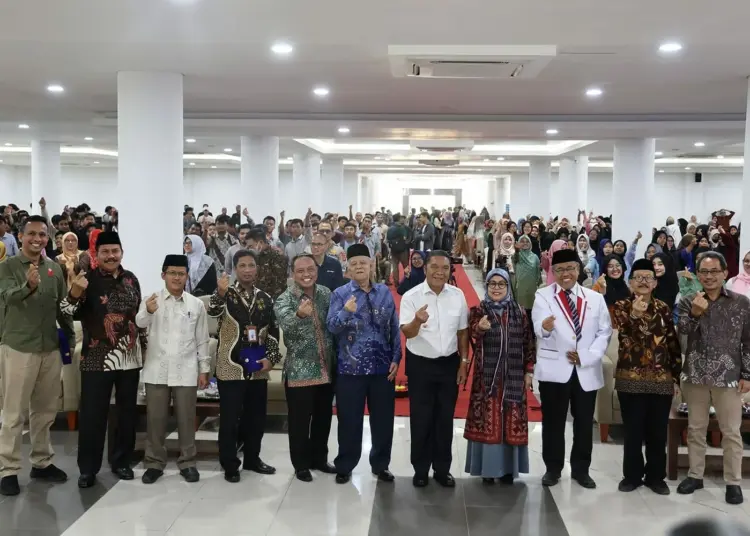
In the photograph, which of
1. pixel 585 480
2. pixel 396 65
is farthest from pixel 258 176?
pixel 585 480

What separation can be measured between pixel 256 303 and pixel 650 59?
15.2 feet

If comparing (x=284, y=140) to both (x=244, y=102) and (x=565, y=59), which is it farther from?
(x=565, y=59)

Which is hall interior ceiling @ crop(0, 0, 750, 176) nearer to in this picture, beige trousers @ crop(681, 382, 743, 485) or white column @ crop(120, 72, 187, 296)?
white column @ crop(120, 72, 187, 296)

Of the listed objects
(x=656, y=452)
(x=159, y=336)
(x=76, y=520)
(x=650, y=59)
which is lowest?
(x=76, y=520)

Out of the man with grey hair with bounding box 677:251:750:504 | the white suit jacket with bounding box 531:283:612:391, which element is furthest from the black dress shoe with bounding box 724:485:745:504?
the white suit jacket with bounding box 531:283:612:391

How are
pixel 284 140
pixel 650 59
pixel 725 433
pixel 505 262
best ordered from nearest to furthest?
pixel 725 433
pixel 650 59
pixel 505 262
pixel 284 140

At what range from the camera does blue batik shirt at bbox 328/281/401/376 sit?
16.4 feet

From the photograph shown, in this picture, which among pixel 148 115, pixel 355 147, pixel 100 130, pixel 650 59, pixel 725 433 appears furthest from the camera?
pixel 355 147

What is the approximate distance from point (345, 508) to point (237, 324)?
1.41 metres

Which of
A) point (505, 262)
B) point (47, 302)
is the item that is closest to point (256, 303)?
point (47, 302)

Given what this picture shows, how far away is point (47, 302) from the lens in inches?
197

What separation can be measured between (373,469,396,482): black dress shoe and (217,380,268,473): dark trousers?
0.91 metres

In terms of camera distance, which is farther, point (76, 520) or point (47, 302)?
point (47, 302)

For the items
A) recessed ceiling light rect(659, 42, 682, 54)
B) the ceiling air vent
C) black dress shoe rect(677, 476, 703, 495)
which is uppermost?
recessed ceiling light rect(659, 42, 682, 54)
